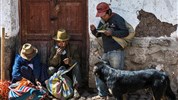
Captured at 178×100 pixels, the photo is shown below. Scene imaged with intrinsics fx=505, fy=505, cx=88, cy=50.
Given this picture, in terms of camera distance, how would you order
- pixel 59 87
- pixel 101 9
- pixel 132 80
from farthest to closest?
1. pixel 59 87
2. pixel 101 9
3. pixel 132 80

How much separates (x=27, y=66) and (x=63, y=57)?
0.65 m

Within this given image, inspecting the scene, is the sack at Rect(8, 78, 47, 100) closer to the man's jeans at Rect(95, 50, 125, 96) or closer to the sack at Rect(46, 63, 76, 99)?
the sack at Rect(46, 63, 76, 99)

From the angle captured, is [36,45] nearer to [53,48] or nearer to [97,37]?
[53,48]

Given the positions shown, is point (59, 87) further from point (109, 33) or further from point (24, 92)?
point (109, 33)

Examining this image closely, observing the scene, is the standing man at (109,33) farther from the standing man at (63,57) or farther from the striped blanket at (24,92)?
the striped blanket at (24,92)

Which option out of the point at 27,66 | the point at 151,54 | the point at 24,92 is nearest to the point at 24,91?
the point at 24,92

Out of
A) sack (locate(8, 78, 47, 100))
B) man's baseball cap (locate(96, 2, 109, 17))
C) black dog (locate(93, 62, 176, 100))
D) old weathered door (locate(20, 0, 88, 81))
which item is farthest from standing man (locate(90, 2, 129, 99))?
sack (locate(8, 78, 47, 100))

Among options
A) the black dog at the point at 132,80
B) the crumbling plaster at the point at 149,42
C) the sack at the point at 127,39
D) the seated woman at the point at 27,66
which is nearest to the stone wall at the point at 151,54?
the crumbling plaster at the point at 149,42

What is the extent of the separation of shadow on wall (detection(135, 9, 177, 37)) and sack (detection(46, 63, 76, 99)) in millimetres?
1389

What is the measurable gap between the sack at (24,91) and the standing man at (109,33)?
101 centimetres

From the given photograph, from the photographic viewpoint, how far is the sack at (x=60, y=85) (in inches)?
340

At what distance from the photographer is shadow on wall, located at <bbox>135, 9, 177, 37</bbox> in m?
8.69

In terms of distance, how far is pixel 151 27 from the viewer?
28.7 feet

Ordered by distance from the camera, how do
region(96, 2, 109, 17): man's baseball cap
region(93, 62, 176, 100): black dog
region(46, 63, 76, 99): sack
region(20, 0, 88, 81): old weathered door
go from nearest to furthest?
region(93, 62, 176, 100): black dog
region(96, 2, 109, 17): man's baseball cap
region(46, 63, 76, 99): sack
region(20, 0, 88, 81): old weathered door
